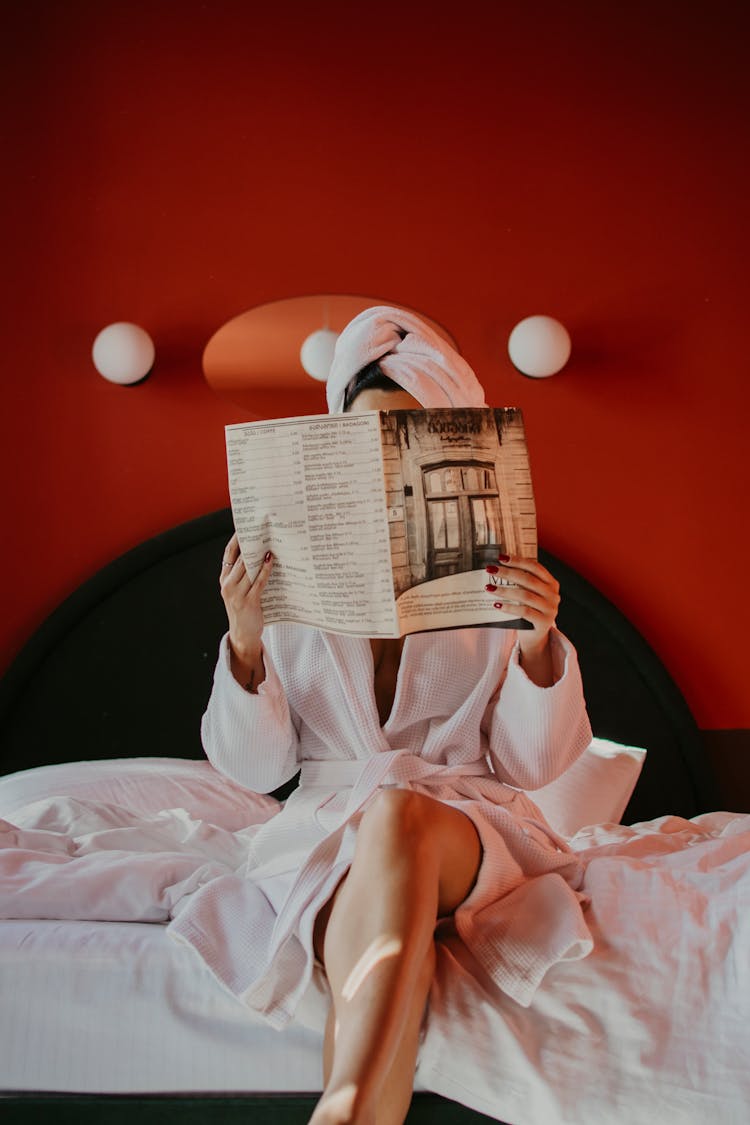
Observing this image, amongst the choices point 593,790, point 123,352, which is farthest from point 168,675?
point 593,790

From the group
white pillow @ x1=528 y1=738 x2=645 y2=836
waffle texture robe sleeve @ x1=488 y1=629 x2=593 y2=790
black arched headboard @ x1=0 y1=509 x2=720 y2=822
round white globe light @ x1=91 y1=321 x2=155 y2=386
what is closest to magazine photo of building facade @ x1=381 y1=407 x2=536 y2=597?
waffle texture robe sleeve @ x1=488 y1=629 x2=593 y2=790

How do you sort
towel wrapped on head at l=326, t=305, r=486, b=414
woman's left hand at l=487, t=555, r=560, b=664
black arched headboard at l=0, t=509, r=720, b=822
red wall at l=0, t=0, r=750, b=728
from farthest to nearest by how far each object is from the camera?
red wall at l=0, t=0, r=750, b=728 → black arched headboard at l=0, t=509, r=720, b=822 → towel wrapped on head at l=326, t=305, r=486, b=414 → woman's left hand at l=487, t=555, r=560, b=664

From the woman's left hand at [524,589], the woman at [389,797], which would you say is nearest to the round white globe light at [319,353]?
the woman at [389,797]

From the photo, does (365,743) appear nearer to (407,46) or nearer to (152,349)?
(152,349)

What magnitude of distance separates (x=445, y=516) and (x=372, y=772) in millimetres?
365

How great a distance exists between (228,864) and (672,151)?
2.12 meters

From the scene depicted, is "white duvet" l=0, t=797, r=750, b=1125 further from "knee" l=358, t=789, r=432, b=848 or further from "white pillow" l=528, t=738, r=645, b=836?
"white pillow" l=528, t=738, r=645, b=836

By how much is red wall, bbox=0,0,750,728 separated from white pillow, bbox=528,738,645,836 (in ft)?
1.50

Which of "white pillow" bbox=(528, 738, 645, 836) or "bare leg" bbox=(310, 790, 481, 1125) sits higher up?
"bare leg" bbox=(310, 790, 481, 1125)

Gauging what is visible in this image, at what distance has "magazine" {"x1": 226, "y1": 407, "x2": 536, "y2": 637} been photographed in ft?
4.61

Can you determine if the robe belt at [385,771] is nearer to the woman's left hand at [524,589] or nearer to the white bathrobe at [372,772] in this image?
the white bathrobe at [372,772]

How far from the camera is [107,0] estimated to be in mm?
2719

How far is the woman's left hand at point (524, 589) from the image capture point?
1.39 meters

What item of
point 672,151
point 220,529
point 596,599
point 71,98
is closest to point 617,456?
point 596,599
